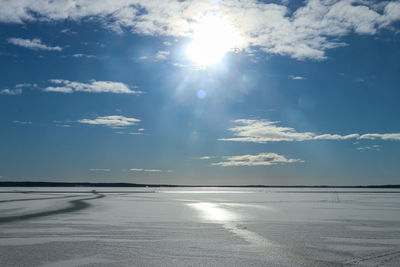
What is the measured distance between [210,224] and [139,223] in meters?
3.11

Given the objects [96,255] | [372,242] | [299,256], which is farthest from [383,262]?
[96,255]

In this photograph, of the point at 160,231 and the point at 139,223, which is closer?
the point at 160,231

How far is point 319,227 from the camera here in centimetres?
1602

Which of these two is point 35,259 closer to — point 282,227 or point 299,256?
point 299,256

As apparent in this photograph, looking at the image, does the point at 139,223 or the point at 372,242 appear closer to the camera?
the point at 372,242

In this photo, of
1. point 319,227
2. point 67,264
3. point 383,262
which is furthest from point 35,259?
point 319,227

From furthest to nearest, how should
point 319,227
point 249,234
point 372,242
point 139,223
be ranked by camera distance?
1. point 139,223
2. point 319,227
3. point 249,234
4. point 372,242

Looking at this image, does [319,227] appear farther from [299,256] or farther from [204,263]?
[204,263]

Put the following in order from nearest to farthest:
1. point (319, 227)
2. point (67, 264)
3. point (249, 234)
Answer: point (67, 264)
point (249, 234)
point (319, 227)

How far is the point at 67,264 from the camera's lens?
8797 millimetres

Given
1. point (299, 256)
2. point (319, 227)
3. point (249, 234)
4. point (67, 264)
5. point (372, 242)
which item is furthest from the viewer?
point (319, 227)

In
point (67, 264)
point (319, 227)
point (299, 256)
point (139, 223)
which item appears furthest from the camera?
point (139, 223)

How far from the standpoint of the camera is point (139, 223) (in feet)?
56.1

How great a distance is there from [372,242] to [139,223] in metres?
9.47
